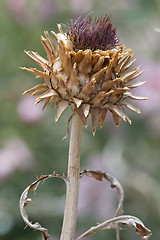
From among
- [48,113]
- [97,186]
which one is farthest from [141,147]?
[48,113]

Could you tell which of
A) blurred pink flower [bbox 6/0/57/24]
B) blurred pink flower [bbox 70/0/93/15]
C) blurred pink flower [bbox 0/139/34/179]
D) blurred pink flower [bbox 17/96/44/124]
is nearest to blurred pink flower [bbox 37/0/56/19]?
blurred pink flower [bbox 6/0/57/24]

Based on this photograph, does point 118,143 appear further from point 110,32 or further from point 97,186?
point 110,32

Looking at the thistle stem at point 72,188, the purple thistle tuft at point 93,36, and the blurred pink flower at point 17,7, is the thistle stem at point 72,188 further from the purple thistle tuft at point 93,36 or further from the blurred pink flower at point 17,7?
the blurred pink flower at point 17,7

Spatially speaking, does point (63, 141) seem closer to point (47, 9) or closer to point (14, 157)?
point (14, 157)

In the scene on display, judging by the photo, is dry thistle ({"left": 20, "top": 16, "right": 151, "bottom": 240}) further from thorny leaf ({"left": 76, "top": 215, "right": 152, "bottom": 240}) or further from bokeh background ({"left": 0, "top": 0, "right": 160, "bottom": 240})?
bokeh background ({"left": 0, "top": 0, "right": 160, "bottom": 240})

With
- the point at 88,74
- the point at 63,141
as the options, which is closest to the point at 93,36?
the point at 88,74
